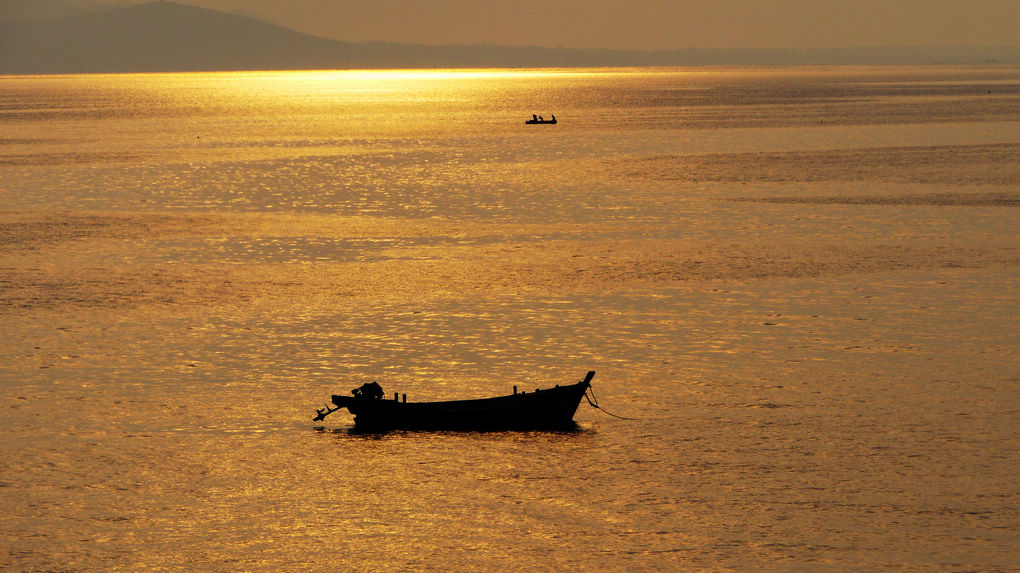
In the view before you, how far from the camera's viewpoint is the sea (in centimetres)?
2609

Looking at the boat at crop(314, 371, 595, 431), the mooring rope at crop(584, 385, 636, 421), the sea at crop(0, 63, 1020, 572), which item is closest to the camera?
the sea at crop(0, 63, 1020, 572)

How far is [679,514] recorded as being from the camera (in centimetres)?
2705

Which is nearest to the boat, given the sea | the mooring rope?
the sea

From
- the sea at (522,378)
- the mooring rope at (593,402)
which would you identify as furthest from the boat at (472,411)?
the mooring rope at (593,402)

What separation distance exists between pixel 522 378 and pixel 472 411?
4.52m

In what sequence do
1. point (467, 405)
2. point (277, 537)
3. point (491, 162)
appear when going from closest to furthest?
1. point (277, 537)
2. point (467, 405)
3. point (491, 162)

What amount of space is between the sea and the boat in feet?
1.50

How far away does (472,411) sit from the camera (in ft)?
108

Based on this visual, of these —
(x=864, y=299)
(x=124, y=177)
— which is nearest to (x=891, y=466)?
(x=864, y=299)

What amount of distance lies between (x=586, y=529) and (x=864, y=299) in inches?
938

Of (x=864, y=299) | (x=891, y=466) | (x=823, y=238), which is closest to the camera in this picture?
(x=891, y=466)

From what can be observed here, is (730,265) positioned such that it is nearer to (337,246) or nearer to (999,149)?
(337,246)

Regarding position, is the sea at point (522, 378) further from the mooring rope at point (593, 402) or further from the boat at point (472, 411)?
the boat at point (472, 411)

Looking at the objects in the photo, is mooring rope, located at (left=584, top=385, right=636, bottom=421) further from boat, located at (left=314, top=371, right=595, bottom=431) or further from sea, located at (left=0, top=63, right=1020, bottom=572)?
boat, located at (left=314, top=371, right=595, bottom=431)
